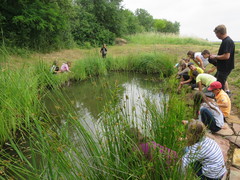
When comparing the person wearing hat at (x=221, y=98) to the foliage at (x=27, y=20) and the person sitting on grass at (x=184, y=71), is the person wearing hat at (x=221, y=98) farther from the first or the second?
the foliage at (x=27, y=20)

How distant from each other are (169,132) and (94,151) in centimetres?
84

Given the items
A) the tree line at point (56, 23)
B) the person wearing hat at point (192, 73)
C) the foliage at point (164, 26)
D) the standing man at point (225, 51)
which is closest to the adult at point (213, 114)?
the standing man at point (225, 51)

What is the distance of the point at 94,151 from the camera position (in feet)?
4.56

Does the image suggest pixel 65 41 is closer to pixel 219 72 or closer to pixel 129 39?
pixel 129 39

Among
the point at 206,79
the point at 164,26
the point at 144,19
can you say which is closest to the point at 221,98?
the point at 206,79

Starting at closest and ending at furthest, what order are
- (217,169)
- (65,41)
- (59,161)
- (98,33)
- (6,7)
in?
(59,161)
(217,169)
(6,7)
(65,41)
(98,33)

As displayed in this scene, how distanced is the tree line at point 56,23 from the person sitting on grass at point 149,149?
73.6 inches

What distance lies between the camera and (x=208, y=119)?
279 cm

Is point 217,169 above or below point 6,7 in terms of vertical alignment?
below

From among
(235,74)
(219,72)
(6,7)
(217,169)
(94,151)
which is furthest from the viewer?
(6,7)

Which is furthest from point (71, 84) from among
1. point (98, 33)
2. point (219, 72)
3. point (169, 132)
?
point (98, 33)

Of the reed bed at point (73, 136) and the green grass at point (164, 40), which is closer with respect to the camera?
the reed bed at point (73, 136)

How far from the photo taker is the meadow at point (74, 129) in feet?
3.86

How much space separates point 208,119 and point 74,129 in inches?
91.0
